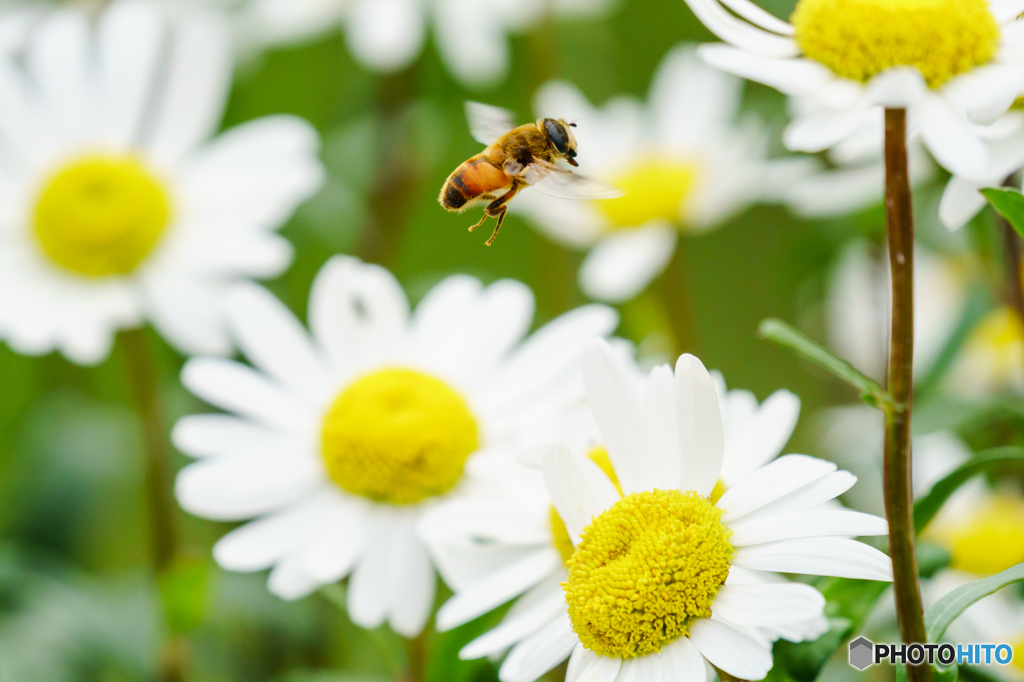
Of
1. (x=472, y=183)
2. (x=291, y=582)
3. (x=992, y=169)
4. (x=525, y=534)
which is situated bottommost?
(x=291, y=582)

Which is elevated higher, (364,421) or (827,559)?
(827,559)

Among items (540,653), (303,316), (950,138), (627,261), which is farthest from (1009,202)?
(303,316)

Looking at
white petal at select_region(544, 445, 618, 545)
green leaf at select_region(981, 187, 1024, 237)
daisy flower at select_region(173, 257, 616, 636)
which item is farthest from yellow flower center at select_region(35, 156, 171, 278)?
green leaf at select_region(981, 187, 1024, 237)

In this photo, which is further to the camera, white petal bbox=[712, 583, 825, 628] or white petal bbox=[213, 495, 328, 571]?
white petal bbox=[213, 495, 328, 571]

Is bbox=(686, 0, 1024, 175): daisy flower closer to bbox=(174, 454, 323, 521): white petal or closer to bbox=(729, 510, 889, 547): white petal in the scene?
bbox=(729, 510, 889, 547): white petal

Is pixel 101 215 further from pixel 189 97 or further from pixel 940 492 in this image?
pixel 940 492
